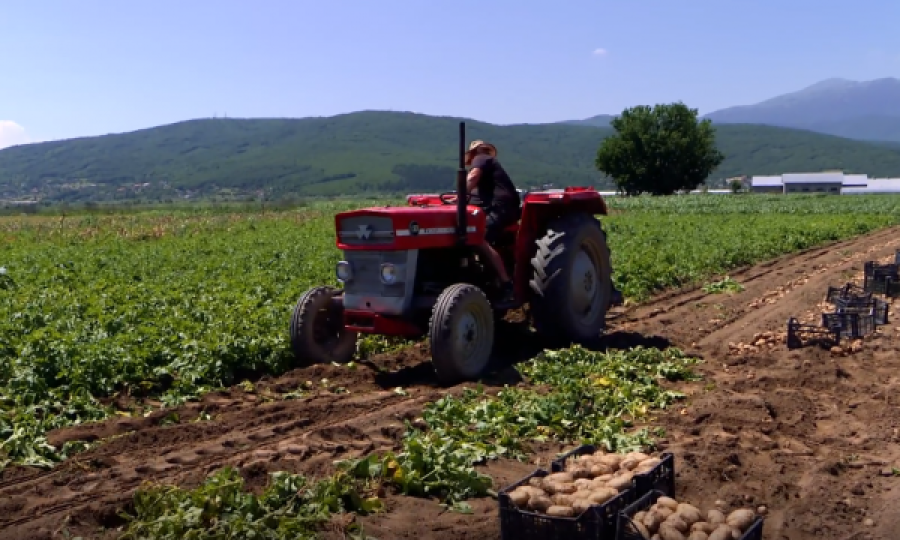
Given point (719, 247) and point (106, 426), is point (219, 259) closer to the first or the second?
point (719, 247)

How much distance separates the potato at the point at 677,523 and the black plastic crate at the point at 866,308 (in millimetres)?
6620

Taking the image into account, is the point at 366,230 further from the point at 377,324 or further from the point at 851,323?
the point at 851,323

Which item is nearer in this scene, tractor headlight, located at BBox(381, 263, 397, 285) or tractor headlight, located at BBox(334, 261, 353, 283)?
tractor headlight, located at BBox(381, 263, 397, 285)

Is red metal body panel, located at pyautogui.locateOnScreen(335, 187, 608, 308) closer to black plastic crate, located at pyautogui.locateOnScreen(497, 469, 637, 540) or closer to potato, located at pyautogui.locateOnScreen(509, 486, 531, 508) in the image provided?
potato, located at pyautogui.locateOnScreen(509, 486, 531, 508)

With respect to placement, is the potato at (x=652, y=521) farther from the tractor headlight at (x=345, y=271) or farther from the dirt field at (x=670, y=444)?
the tractor headlight at (x=345, y=271)

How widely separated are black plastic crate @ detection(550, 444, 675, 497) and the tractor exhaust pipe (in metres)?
3.55

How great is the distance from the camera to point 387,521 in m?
4.96

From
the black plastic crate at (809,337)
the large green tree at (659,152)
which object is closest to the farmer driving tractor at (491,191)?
the black plastic crate at (809,337)

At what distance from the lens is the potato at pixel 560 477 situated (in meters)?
5.00

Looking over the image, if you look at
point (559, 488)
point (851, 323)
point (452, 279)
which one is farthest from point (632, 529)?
A: point (851, 323)

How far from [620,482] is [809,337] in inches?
238

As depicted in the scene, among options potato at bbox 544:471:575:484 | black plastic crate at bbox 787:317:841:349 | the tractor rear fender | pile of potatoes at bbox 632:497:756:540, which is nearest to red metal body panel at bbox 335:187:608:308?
the tractor rear fender

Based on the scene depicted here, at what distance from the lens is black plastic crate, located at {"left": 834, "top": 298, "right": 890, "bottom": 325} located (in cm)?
1041

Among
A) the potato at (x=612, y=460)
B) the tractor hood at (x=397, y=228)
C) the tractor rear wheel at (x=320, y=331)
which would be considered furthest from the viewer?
the tractor rear wheel at (x=320, y=331)
